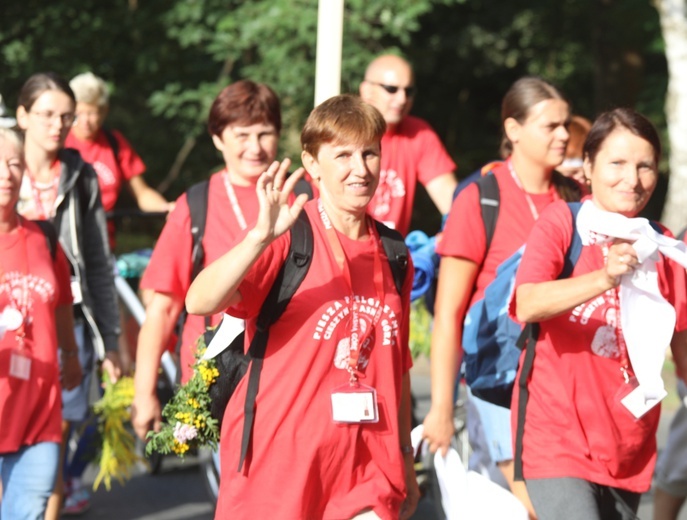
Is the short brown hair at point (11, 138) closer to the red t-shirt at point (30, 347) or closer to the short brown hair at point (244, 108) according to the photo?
the red t-shirt at point (30, 347)

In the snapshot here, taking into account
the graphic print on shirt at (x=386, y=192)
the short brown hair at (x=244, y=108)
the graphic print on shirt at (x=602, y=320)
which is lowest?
the graphic print on shirt at (x=602, y=320)

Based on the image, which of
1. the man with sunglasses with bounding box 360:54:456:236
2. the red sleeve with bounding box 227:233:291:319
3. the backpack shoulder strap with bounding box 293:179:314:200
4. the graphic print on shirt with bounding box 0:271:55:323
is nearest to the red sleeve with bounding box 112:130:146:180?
the man with sunglasses with bounding box 360:54:456:236

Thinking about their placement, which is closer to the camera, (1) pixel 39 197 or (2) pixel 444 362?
(2) pixel 444 362

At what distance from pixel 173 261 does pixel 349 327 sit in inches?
66.9

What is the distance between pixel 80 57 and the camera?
17.1 m

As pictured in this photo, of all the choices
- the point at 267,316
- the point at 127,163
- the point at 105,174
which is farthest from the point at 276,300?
the point at 127,163

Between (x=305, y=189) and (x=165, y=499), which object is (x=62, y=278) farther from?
(x=165, y=499)

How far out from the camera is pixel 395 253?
14.6 feet

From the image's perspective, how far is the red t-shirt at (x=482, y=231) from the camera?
5652 millimetres

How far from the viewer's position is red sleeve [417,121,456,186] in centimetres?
764

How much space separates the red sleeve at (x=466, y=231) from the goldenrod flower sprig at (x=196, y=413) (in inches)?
52.7

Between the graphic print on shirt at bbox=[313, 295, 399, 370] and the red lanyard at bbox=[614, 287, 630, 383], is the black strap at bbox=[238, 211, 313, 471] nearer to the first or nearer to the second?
the graphic print on shirt at bbox=[313, 295, 399, 370]

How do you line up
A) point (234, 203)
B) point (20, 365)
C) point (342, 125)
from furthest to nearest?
point (234, 203) < point (20, 365) < point (342, 125)

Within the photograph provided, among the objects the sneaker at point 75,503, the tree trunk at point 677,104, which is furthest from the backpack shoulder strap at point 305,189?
the tree trunk at point 677,104
